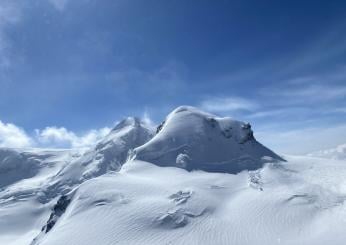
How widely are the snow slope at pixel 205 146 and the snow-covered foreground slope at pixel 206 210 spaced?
12538 millimetres

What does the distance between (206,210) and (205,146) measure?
4493 centimetres

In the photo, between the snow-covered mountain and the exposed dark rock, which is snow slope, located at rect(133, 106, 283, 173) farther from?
the exposed dark rock

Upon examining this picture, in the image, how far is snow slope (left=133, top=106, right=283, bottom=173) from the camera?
104188mm

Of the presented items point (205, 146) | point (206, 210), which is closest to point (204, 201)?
point (206, 210)

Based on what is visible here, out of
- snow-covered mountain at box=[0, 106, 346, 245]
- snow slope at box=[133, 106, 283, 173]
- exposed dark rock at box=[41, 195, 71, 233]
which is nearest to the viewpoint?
snow-covered mountain at box=[0, 106, 346, 245]

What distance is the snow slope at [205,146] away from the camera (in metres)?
104

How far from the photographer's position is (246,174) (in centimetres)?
9519

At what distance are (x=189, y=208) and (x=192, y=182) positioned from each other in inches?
631

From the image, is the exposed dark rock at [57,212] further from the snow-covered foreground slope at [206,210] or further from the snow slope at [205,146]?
the snow slope at [205,146]

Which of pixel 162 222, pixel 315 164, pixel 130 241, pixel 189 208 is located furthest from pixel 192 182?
pixel 315 164

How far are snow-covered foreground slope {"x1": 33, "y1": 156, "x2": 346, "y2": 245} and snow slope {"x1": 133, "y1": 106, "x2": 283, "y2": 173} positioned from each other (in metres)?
12.5

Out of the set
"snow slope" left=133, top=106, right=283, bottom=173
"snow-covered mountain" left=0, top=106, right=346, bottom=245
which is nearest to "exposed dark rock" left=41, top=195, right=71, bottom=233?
"snow-covered mountain" left=0, top=106, right=346, bottom=245

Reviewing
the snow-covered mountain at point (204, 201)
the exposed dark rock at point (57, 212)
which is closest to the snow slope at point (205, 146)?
the snow-covered mountain at point (204, 201)

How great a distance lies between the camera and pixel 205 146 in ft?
372
